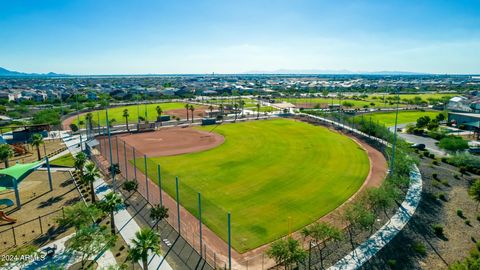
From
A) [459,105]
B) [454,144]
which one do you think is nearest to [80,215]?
[454,144]

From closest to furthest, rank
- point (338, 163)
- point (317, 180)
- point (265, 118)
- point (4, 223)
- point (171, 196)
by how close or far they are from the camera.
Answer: point (4, 223), point (171, 196), point (317, 180), point (338, 163), point (265, 118)

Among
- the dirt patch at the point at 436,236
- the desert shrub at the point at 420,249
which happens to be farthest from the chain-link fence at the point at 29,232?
the desert shrub at the point at 420,249

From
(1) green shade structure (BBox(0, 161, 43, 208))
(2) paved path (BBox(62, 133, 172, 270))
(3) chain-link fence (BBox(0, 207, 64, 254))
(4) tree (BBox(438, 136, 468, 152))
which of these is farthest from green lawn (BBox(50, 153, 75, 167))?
(4) tree (BBox(438, 136, 468, 152))

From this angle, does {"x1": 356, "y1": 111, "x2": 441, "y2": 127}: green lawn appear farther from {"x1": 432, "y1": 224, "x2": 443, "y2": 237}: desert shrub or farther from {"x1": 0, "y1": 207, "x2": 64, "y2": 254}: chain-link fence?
{"x1": 0, "y1": 207, "x2": 64, "y2": 254}: chain-link fence

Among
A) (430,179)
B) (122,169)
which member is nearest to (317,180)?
(430,179)

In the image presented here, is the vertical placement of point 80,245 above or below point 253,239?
above

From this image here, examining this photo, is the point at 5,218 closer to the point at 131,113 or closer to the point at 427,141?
the point at 131,113

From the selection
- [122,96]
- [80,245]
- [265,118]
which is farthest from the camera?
[122,96]

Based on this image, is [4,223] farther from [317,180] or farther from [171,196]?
[317,180]
